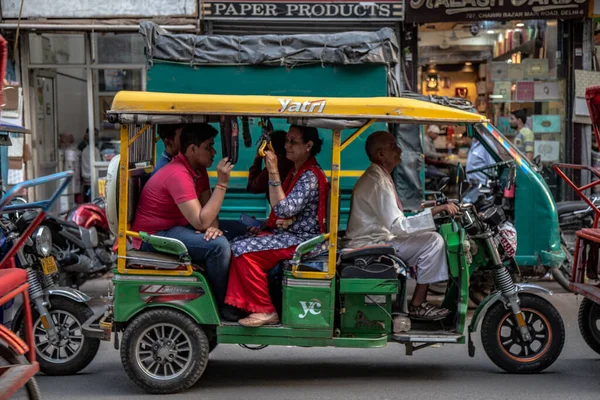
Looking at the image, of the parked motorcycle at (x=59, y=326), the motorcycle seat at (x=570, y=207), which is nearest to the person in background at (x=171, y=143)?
the parked motorcycle at (x=59, y=326)

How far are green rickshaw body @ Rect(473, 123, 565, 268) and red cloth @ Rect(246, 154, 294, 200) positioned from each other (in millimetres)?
2549

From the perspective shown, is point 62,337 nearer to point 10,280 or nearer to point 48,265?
point 48,265

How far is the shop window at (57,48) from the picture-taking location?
12844mm

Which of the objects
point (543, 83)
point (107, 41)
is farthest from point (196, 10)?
point (543, 83)

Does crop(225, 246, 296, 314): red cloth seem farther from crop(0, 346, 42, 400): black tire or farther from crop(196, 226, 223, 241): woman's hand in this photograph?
crop(0, 346, 42, 400): black tire

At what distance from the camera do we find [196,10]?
39.7 feet

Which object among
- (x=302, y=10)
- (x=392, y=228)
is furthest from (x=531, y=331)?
(x=302, y=10)

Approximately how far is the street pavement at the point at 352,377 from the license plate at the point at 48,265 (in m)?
0.76

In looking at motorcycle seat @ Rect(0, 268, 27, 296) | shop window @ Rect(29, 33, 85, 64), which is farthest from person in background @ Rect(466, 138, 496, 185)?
motorcycle seat @ Rect(0, 268, 27, 296)

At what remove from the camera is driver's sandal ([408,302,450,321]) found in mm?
6059

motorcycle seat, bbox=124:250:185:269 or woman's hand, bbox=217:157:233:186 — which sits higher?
woman's hand, bbox=217:157:233:186

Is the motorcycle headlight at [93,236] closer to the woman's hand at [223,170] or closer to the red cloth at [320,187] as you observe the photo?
the red cloth at [320,187]

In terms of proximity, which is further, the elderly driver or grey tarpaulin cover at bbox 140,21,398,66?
grey tarpaulin cover at bbox 140,21,398,66

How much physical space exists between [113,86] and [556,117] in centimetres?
673
